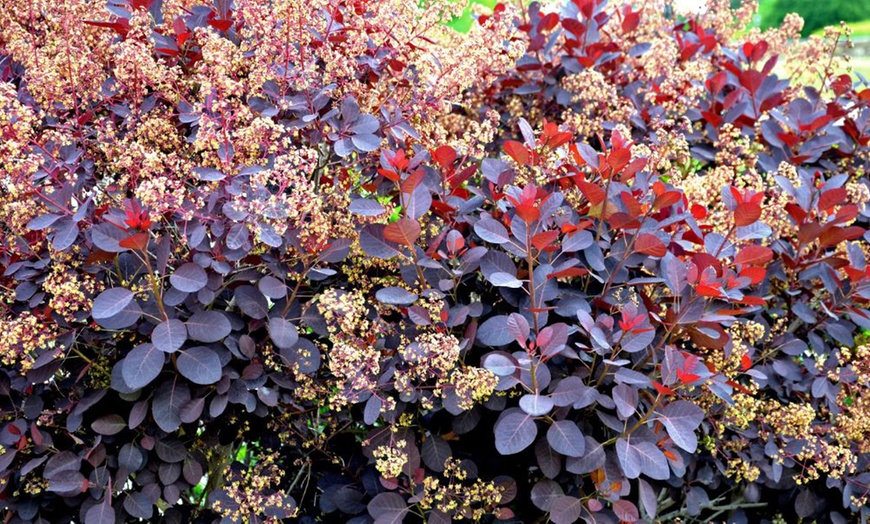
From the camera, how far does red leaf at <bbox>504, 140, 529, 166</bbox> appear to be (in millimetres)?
2051

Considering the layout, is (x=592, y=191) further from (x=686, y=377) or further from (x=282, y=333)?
(x=282, y=333)

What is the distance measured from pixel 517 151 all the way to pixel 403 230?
41 centimetres

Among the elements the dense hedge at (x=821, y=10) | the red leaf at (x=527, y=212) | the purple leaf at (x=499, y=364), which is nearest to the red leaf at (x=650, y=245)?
the red leaf at (x=527, y=212)

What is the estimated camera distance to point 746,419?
85.7 inches

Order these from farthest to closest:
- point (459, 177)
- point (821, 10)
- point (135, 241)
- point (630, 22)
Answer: point (821, 10) < point (630, 22) < point (459, 177) < point (135, 241)

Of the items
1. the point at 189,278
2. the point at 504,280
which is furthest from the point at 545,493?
the point at 189,278

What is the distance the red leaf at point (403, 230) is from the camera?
72.9 inches

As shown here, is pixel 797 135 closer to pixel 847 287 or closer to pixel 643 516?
pixel 847 287

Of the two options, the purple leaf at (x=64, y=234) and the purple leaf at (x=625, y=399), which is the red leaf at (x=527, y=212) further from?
the purple leaf at (x=64, y=234)

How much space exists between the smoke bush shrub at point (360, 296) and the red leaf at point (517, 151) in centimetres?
1

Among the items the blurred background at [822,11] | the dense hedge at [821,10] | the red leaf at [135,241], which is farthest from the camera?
the dense hedge at [821,10]

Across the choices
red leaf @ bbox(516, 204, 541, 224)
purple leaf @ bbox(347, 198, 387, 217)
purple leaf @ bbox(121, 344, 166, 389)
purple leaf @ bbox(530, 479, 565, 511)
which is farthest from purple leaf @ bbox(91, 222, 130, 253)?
purple leaf @ bbox(530, 479, 565, 511)

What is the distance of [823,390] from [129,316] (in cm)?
190

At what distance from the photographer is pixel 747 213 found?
2.01m
